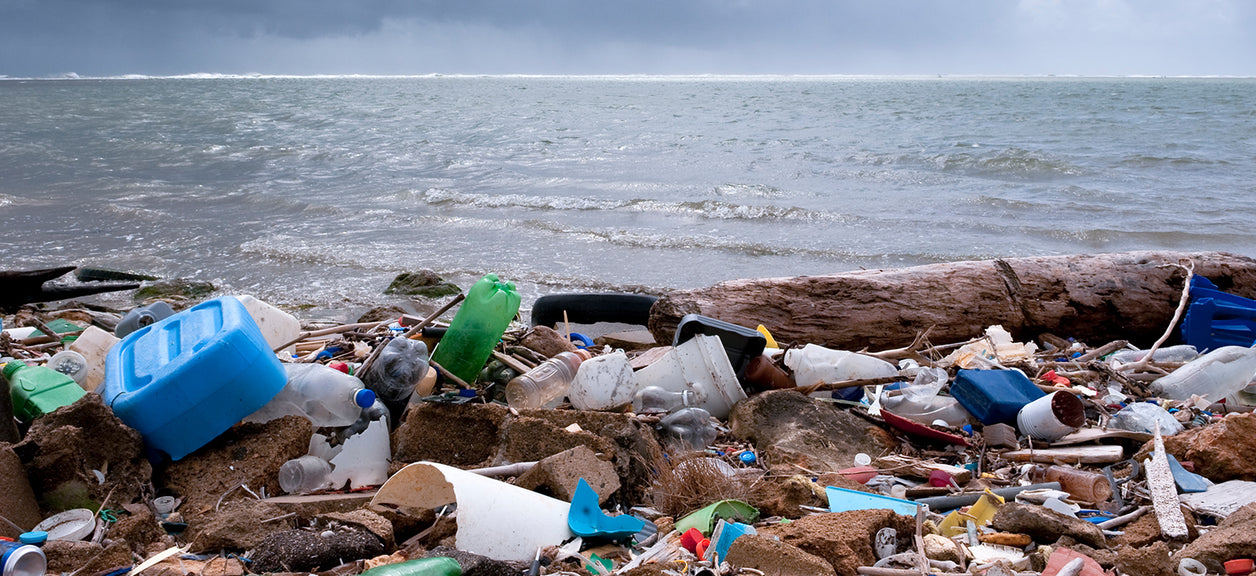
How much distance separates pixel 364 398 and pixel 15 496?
1098mm

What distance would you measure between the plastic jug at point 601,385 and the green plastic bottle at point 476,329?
0.48 meters

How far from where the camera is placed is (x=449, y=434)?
3.20 m

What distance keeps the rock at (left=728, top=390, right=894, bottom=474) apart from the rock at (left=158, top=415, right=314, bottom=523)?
1777 mm

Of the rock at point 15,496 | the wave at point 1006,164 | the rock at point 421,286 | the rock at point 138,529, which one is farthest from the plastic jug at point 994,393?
the wave at point 1006,164

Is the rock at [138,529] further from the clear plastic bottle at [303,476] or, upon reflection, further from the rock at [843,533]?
the rock at [843,533]

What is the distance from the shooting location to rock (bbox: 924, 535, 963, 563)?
242cm

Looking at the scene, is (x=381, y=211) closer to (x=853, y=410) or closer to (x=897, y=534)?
(x=853, y=410)

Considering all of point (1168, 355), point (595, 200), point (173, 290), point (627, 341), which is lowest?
point (595, 200)

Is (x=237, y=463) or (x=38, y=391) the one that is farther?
(x=38, y=391)

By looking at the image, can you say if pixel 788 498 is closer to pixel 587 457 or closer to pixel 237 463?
pixel 587 457

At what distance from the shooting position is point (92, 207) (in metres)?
12.8

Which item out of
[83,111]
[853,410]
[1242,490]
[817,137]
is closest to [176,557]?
[853,410]

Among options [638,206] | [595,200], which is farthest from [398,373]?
[595,200]

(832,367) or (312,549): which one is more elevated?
(312,549)
